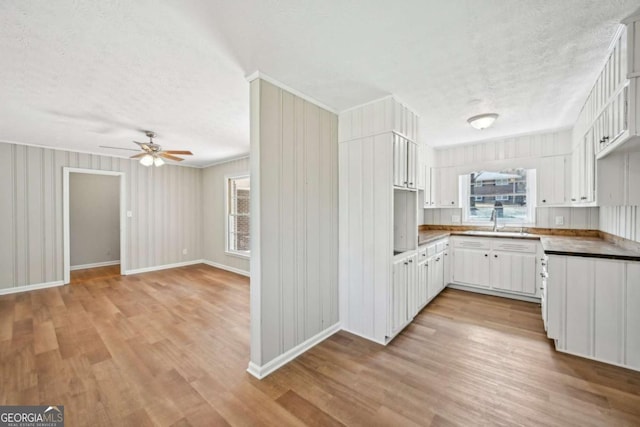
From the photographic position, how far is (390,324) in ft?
8.70

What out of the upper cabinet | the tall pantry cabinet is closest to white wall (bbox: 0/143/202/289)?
the tall pantry cabinet

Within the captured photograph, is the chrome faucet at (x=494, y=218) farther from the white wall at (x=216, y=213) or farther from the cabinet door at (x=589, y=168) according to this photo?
the white wall at (x=216, y=213)

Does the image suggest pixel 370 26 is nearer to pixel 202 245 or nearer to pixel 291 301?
pixel 291 301

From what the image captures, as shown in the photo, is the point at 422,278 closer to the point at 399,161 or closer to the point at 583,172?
the point at 399,161

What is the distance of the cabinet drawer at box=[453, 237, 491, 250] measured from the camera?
4.01 metres

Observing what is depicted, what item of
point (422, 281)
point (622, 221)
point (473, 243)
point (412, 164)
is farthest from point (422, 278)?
point (622, 221)

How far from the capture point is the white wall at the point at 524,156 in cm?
377

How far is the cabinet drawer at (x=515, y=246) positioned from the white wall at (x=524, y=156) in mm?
725

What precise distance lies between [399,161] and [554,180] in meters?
2.90

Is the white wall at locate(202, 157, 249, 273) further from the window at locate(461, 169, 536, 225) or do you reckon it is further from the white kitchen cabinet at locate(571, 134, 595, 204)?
the white kitchen cabinet at locate(571, 134, 595, 204)

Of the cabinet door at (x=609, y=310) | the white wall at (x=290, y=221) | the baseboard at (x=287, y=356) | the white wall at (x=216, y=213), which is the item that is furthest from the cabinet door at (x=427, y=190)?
the white wall at (x=216, y=213)

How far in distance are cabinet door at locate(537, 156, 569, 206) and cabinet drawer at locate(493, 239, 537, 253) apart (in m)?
0.76

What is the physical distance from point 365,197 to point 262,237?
1245mm

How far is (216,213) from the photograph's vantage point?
6391 mm
